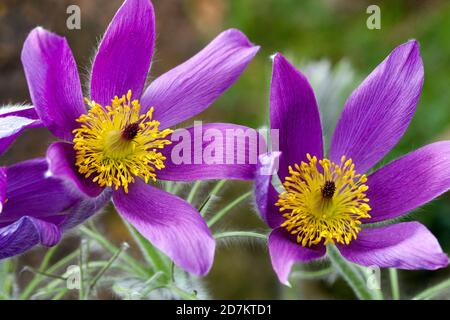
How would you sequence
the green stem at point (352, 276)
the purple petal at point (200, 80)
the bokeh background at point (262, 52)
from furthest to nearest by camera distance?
1. the bokeh background at point (262, 52)
2. the green stem at point (352, 276)
3. the purple petal at point (200, 80)

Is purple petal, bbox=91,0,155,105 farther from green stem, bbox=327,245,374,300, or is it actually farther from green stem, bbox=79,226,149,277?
green stem, bbox=327,245,374,300

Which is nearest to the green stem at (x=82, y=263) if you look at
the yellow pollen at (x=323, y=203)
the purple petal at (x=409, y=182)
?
the yellow pollen at (x=323, y=203)

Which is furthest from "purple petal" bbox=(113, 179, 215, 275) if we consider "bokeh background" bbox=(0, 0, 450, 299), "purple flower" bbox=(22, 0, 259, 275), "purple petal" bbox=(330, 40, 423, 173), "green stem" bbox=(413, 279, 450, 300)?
"bokeh background" bbox=(0, 0, 450, 299)

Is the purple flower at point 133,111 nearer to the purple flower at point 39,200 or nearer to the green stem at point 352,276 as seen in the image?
the purple flower at point 39,200

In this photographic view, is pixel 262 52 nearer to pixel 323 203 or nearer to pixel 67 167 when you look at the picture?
pixel 323 203

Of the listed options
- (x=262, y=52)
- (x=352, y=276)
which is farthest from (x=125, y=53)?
(x=262, y=52)

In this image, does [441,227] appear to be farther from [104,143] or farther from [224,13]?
[104,143]

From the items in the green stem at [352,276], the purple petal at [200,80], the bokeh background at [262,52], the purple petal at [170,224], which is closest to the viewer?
the purple petal at [170,224]
